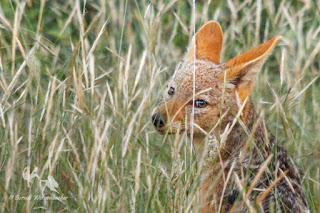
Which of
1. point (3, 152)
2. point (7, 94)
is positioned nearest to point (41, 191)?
point (3, 152)

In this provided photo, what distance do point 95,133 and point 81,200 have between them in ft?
1.35

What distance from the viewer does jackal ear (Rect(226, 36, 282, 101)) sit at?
310cm

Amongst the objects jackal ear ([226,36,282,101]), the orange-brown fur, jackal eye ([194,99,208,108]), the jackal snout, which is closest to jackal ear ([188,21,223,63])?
the orange-brown fur

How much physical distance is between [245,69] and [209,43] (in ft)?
2.25

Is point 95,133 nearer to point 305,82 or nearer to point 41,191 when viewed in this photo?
point 41,191

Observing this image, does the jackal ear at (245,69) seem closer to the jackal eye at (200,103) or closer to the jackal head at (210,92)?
the jackal head at (210,92)

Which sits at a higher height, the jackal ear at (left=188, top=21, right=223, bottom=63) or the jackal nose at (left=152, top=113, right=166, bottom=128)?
the jackal ear at (left=188, top=21, right=223, bottom=63)

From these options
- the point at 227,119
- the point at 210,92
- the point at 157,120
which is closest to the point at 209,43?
the point at 210,92

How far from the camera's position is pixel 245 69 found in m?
3.23

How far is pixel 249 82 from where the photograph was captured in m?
3.30

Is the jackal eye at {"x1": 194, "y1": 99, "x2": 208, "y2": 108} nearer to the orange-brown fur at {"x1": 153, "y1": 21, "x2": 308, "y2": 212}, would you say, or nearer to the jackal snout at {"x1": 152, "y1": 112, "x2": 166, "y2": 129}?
the orange-brown fur at {"x1": 153, "y1": 21, "x2": 308, "y2": 212}

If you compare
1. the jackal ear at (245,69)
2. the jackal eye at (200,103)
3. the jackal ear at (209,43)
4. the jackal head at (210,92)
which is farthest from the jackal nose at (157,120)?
the jackal ear at (209,43)

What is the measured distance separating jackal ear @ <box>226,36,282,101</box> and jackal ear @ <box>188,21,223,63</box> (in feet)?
1.34

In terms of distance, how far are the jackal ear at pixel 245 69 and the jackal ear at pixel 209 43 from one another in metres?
0.41
